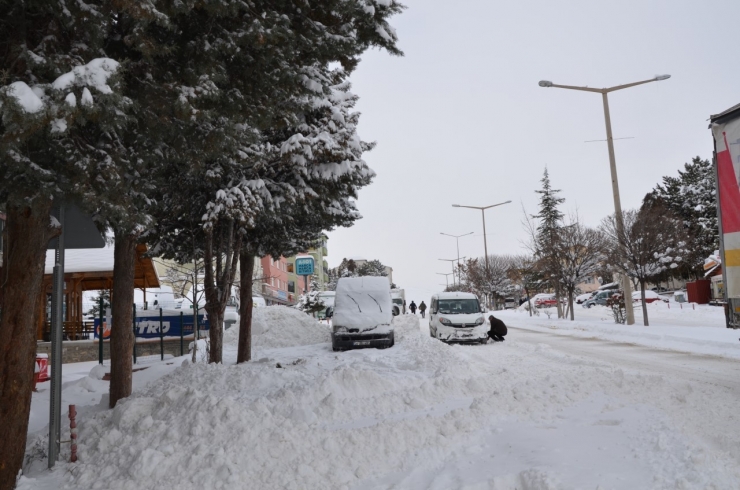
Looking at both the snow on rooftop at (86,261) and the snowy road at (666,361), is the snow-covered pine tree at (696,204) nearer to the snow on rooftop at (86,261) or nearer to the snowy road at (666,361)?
the snowy road at (666,361)

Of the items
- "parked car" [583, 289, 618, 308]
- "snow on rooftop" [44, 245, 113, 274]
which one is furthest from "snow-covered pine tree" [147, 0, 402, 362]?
"parked car" [583, 289, 618, 308]

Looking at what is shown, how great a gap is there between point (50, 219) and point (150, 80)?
1.82 meters

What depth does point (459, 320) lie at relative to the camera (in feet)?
63.5

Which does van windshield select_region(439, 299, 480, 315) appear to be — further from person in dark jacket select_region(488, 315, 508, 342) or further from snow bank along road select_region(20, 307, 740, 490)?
snow bank along road select_region(20, 307, 740, 490)

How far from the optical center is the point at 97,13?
4730 mm

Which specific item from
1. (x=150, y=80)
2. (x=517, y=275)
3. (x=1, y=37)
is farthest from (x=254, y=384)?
(x=517, y=275)

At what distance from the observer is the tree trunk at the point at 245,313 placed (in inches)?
575

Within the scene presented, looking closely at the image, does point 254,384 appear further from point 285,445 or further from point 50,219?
point 50,219

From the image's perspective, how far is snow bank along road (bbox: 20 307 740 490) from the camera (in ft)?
16.0

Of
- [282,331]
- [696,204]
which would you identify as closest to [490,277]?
[696,204]

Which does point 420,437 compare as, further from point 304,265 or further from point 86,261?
point 304,265

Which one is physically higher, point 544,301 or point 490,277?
point 490,277

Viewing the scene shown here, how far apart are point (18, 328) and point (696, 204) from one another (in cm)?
5978

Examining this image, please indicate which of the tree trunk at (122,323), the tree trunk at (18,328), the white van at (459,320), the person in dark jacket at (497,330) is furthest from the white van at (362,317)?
the tree trunk at (18,328)
